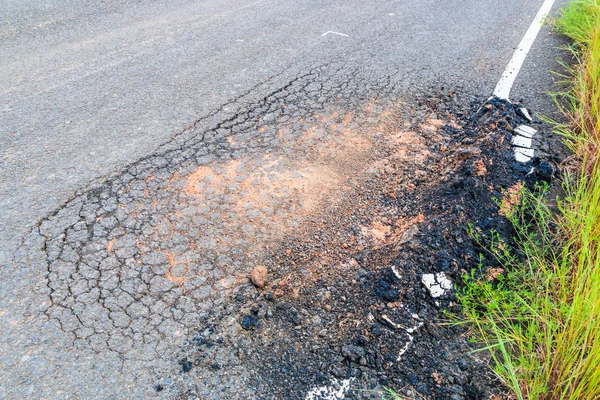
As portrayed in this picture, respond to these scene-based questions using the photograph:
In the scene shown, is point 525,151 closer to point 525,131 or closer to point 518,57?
point 525,131

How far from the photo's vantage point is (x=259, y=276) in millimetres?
2721

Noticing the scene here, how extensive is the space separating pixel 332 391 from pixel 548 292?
49.1 inches

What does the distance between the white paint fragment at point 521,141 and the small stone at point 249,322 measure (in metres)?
2.63

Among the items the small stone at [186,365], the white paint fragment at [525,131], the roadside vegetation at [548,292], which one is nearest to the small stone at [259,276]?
the small stone at [186,365]

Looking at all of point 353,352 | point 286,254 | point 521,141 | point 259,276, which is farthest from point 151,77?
point 353,352

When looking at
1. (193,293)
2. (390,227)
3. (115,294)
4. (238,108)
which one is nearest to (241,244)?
(193,293)

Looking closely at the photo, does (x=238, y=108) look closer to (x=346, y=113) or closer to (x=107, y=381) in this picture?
(x=346, y=113)

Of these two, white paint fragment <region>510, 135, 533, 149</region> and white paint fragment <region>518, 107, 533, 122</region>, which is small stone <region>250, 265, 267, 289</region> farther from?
white paint fragment <region>518, 107, 533, 122</region>

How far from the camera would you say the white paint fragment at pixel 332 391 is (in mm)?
2117

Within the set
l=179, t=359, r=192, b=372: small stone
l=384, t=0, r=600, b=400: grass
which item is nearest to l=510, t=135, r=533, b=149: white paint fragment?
l=384, t=0, r=600, b=400: grass

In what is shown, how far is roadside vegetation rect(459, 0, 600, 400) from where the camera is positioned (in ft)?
6.60

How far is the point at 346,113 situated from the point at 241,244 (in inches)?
74.2

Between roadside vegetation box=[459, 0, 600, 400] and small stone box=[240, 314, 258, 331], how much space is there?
43.0 inches

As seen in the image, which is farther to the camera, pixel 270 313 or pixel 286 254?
pixel 286 254
